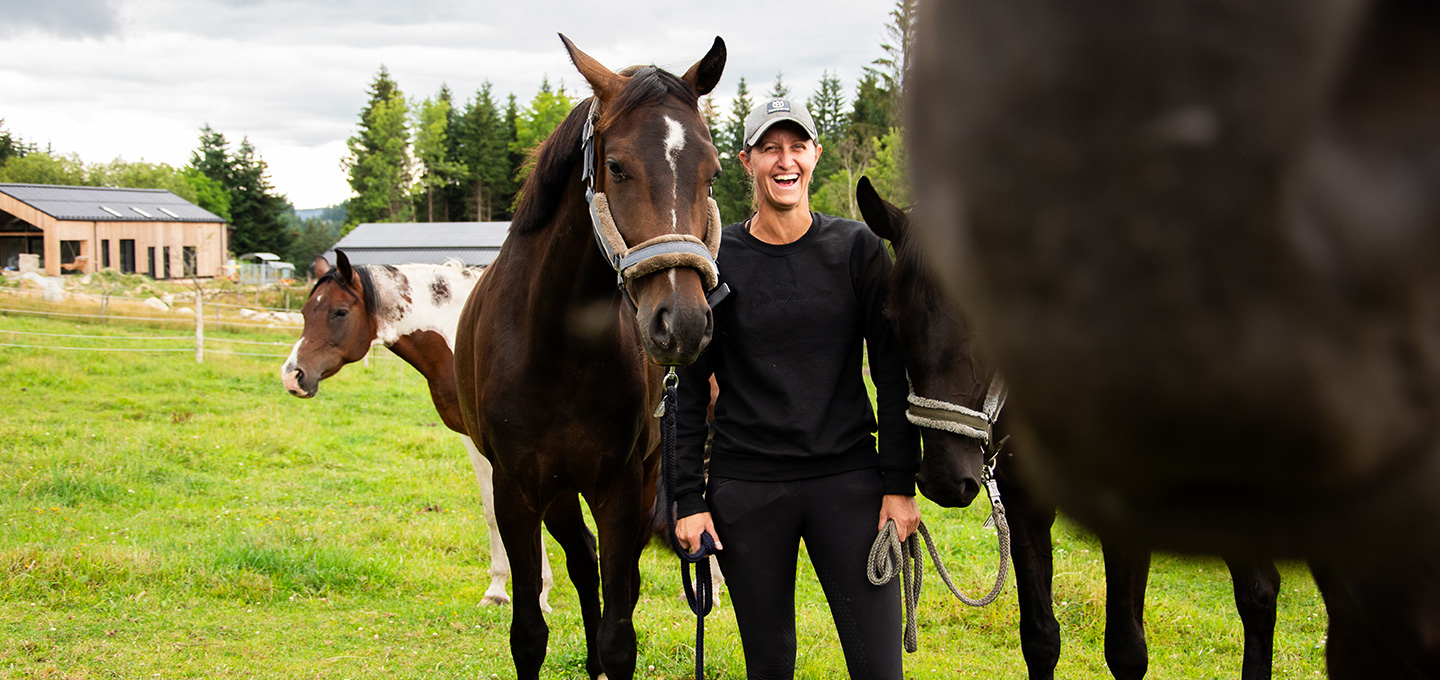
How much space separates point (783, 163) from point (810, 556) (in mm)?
1166

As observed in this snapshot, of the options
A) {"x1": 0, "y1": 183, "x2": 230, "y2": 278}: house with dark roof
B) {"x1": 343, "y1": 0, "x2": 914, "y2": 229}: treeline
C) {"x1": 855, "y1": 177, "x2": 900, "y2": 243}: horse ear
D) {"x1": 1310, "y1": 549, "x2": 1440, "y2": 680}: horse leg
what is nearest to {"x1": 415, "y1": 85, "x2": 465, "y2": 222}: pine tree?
{"x1": 343, "y1": 0, "x2": 914, "y2": 229}: treeline

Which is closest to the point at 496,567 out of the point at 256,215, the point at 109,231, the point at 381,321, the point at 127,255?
the point at 381,321

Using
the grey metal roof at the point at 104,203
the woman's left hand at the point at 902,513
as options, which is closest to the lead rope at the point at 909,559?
the woman's left hand at the point at 902,513

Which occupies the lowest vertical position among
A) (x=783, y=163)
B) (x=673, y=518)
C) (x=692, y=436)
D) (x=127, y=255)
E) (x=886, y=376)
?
(x=673, y=518)

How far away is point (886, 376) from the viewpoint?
263cm

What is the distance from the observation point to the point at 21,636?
4.48 meters

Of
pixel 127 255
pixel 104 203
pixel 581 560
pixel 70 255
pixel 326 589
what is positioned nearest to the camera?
pixel 581 560

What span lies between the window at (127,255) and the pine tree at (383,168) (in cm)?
1648

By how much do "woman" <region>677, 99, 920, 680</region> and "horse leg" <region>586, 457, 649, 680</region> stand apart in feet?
2.19

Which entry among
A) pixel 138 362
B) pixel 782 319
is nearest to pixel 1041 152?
pixel 782 319

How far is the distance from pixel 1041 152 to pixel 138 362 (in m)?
16.9

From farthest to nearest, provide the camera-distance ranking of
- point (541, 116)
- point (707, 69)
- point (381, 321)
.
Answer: point (541, 116) → point (381, 321) → point (707, 69)

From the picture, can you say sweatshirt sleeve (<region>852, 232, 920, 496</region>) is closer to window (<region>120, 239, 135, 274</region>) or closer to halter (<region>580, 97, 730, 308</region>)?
halter (<region>580, 97, 730, 308</region>)

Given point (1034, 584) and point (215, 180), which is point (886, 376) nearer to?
point (1034, 584)
